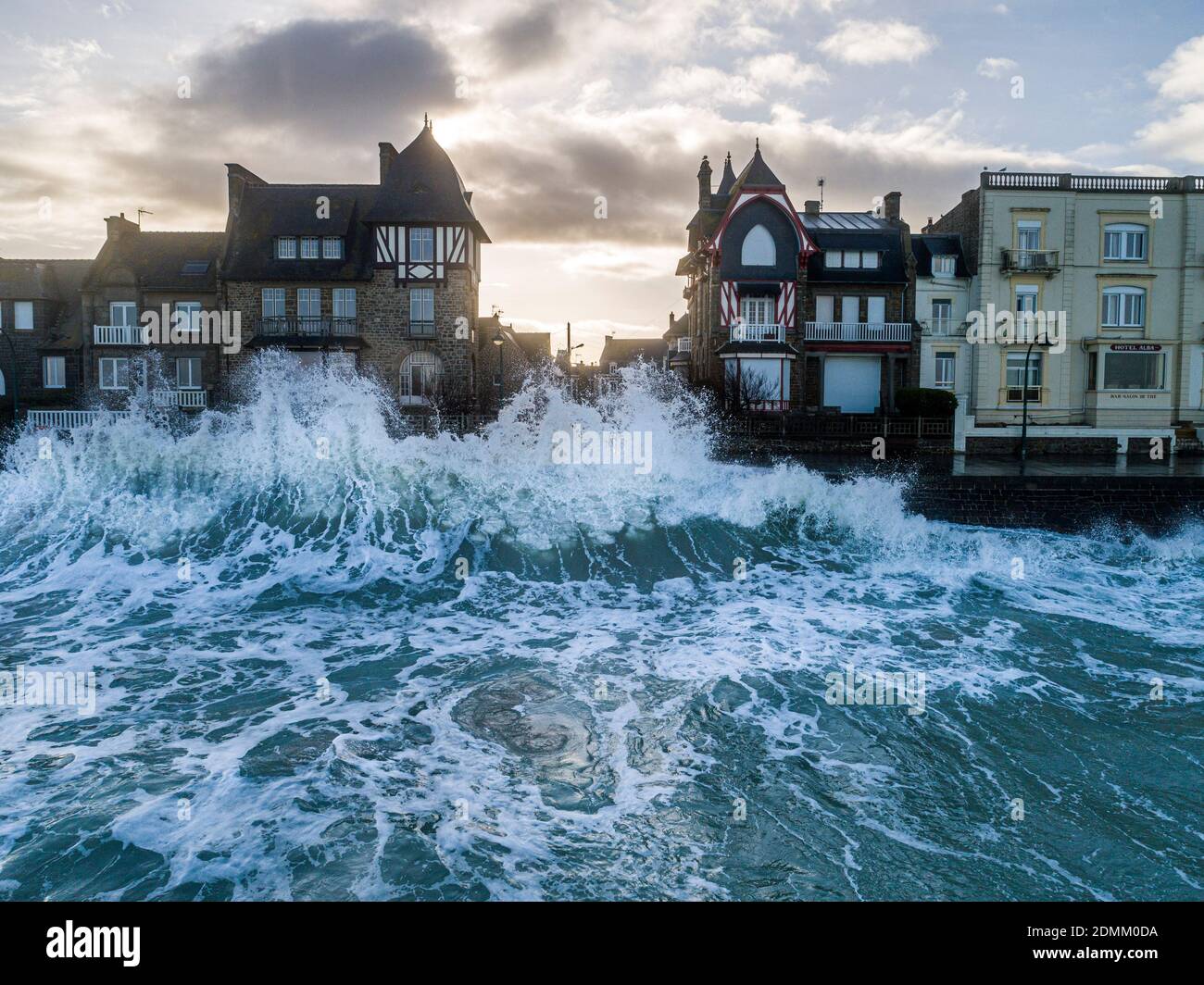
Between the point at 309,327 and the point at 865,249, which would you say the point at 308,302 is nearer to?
the point at 309,327

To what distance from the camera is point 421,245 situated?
3675cm

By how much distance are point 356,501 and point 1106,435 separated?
27.2 meters

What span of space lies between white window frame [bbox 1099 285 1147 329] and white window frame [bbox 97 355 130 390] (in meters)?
45.1

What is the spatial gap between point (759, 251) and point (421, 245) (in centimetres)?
1540

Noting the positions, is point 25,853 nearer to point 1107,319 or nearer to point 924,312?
point 924,312

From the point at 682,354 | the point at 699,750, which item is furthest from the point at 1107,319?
the point at 699,750

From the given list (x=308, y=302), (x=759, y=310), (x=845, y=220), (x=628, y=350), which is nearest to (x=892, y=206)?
(x=845, y=220)

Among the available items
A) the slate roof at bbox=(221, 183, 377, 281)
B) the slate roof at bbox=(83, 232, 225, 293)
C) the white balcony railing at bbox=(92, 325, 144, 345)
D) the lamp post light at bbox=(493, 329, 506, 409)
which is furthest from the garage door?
the white balcony railing at bbox=(92, 325, 144, 345)

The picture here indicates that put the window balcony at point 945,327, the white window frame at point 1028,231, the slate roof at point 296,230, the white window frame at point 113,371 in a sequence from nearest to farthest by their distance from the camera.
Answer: the white window frame at point 1028,231
the window balcony at point 945,327
the slate roof at point 296,230
the white window frame at point 113,371

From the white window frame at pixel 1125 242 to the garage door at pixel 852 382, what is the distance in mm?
10984

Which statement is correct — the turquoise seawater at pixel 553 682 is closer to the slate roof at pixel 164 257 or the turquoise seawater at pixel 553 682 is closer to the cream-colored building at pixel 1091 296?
the cream-colored building at pixel 1091 296

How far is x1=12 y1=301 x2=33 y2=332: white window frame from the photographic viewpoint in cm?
3984

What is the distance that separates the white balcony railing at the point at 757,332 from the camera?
35.0 metres

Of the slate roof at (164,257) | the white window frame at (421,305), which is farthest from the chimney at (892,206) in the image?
the slate roof at (164,257)
